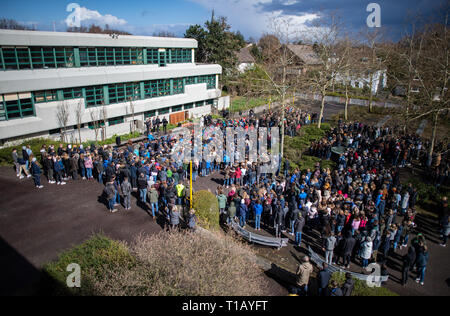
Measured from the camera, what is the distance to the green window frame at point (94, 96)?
24438mm

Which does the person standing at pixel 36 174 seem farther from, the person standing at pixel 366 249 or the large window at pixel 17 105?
the person standing at pixel 366 249

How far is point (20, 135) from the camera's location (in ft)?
68.1

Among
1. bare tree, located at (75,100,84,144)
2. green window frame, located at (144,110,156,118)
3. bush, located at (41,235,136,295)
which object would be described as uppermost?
bare tree, located at (75,100,84,144)

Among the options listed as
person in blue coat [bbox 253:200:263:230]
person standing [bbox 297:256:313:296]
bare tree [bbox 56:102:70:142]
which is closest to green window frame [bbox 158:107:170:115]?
bare tree [bbox 56:102:70:142]

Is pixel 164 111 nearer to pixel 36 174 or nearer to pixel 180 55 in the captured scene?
pixel 180 55

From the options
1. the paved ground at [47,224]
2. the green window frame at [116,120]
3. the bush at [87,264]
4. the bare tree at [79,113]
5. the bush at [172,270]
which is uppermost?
the bare tree at [79,113]

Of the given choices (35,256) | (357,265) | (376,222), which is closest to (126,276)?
(35,256)

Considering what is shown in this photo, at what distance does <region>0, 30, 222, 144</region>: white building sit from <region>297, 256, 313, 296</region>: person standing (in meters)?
20.2

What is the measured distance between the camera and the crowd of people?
37.4ft

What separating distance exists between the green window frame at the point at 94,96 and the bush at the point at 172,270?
702 inches

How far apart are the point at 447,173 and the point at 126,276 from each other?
1804cm

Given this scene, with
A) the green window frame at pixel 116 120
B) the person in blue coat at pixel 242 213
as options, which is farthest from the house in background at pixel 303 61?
the person in blue coat at pixel 242 213

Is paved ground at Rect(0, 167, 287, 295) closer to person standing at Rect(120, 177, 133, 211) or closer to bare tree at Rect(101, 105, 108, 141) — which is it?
person standing at Rect(120, 177, 133, 211)
